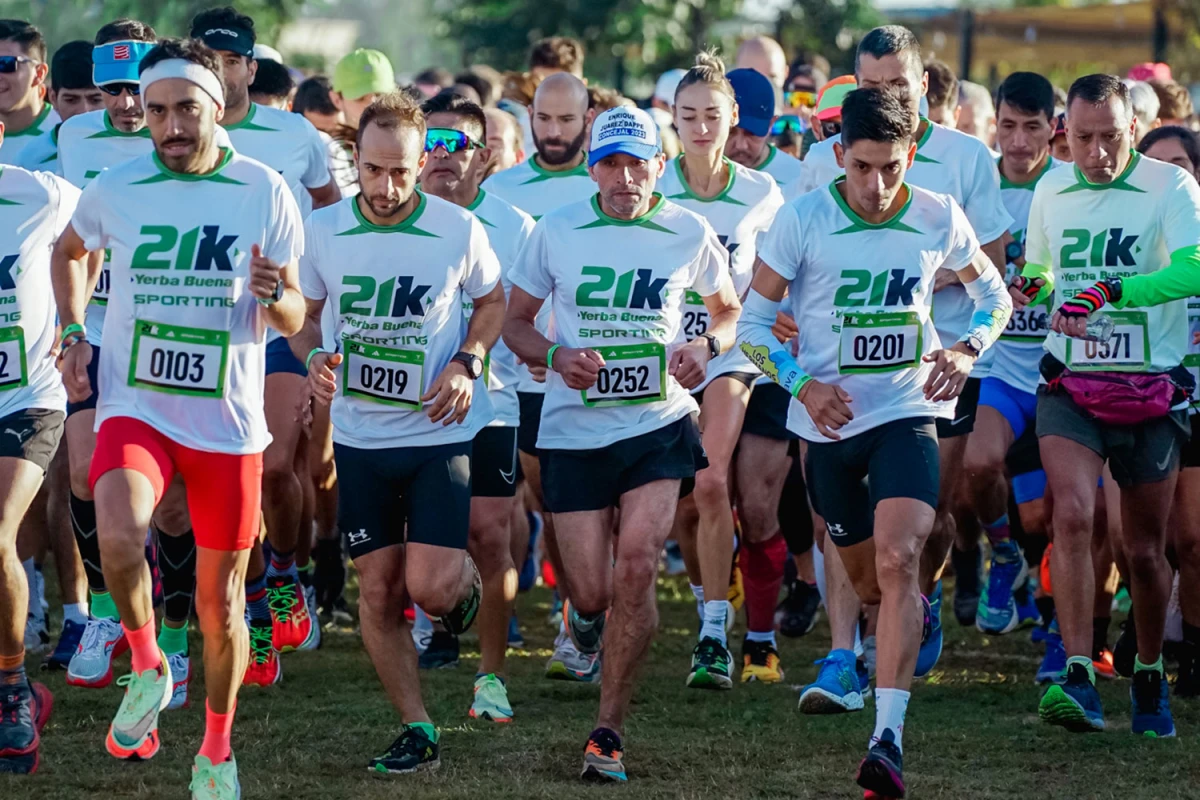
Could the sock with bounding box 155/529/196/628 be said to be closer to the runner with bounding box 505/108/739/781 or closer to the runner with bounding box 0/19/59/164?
the runner with bounding box 505/108/739/781

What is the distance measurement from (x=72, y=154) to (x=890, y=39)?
12.1 ft

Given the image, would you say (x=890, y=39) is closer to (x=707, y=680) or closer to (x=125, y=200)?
(x=707, y=680)

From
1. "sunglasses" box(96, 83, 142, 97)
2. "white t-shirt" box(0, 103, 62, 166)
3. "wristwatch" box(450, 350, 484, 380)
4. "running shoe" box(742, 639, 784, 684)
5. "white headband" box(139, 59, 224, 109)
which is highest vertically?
"sunglasses" box(96, 83, 142, 97)

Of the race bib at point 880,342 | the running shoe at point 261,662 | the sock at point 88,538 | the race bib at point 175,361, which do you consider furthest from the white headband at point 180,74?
the running shoe at point 261,662

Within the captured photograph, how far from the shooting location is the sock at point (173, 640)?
7.62 meters

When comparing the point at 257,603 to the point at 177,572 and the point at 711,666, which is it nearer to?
the point at 177,572

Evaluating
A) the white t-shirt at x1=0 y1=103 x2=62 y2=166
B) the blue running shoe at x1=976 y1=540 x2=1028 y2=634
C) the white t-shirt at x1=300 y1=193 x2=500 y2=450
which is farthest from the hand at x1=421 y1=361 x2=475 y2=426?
the blue running shoe at x1=976 y1=540 x2=1028 y2=634

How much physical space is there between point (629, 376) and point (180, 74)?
192cm

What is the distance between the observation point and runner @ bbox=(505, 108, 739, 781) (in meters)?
6.88

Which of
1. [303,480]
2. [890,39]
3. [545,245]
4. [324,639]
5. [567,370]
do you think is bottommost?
[324,639]

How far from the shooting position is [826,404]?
652 centimetres

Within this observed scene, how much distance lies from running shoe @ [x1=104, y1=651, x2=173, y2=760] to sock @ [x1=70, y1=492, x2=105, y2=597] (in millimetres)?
2119

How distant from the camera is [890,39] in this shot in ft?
27.7

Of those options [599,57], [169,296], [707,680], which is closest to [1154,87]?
[707,680]
